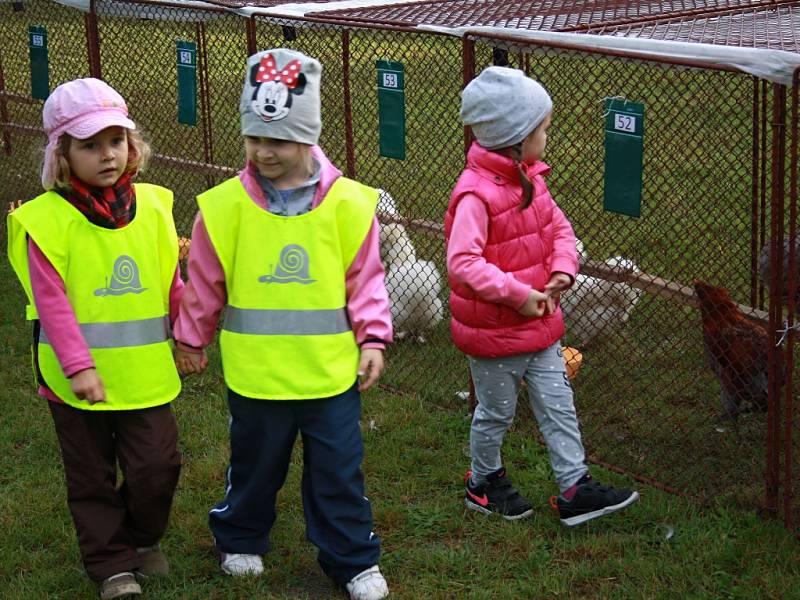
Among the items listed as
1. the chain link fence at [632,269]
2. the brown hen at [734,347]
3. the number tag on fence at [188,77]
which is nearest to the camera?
the chain link fence at [632,269]

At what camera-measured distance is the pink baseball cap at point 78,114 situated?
3426 millimetres

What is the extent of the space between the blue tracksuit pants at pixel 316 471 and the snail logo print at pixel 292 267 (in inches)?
14.7

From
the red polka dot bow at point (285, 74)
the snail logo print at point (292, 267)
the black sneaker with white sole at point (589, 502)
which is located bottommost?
the black sneaker with white sole at point (589, 502)

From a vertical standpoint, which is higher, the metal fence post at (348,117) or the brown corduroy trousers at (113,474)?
the metal fence post at (348,117)

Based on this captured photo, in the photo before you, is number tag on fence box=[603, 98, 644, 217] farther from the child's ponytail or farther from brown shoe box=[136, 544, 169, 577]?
brown shoe box=[136, 544, 169, 577]

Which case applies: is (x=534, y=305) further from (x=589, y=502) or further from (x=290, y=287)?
(x=290, y=287)

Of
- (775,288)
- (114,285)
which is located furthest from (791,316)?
(114,285)

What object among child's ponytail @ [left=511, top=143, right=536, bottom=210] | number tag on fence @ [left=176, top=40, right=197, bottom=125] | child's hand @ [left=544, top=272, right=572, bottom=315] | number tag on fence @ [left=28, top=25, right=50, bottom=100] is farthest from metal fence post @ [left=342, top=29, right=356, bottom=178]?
number tag on fence @ [left=28, top=25, right=50, bottom=100]

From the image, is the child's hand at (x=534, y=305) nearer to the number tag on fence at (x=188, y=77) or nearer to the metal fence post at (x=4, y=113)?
the number tag on fence at (x=188, y=77)

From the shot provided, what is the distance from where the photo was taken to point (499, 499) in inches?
170

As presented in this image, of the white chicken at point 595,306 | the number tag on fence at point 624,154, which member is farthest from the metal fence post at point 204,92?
the number tag on fence at point 624,154

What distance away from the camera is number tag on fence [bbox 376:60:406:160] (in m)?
5.01

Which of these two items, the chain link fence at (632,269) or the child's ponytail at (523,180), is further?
the chain link fence at (632,269)

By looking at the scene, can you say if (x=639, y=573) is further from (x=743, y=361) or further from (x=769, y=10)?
(x=769, y=10)
